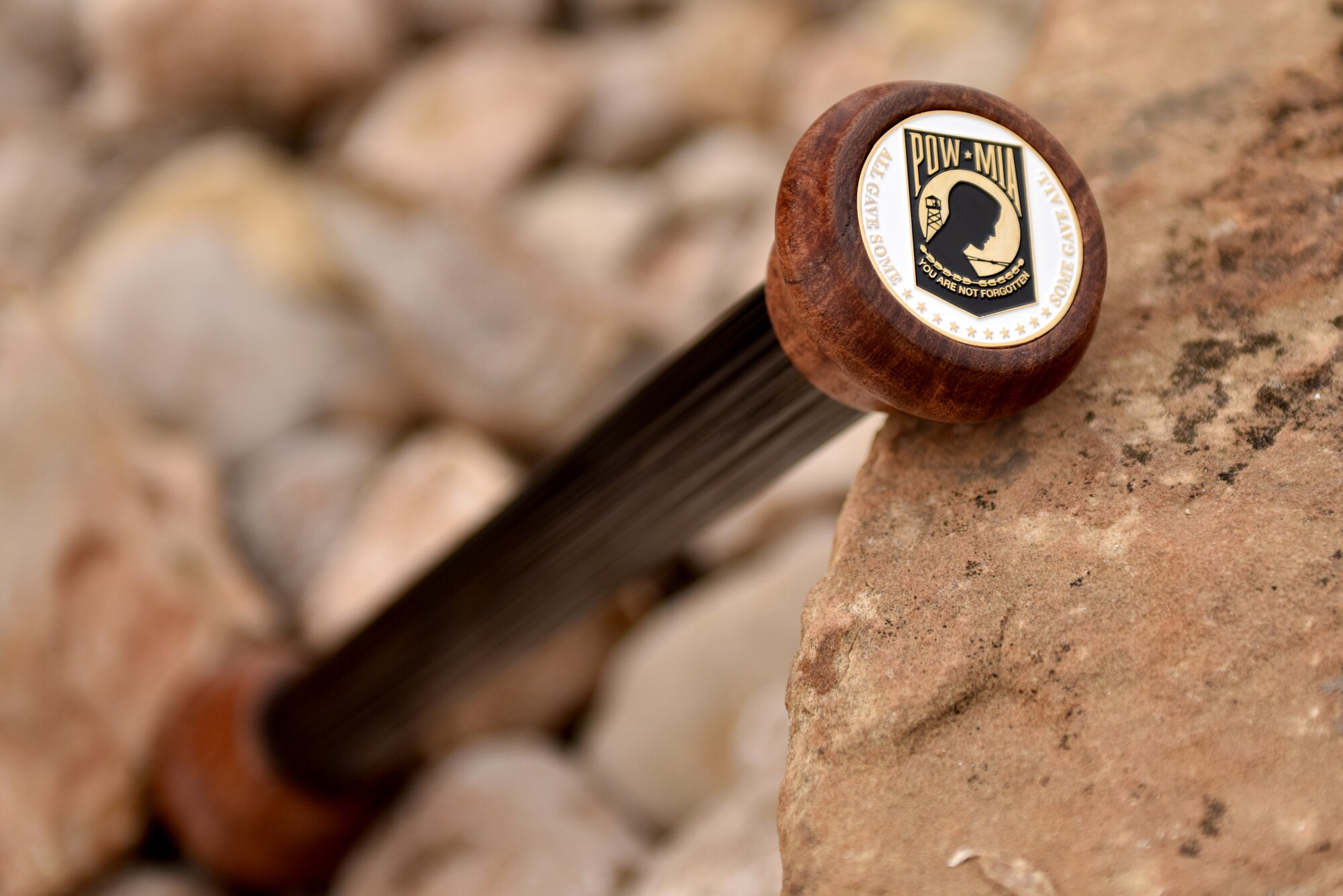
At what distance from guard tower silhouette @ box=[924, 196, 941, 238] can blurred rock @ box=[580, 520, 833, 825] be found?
1.72ft

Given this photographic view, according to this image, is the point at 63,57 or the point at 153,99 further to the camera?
the point at 63,57

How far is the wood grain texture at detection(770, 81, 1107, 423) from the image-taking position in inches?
17.7

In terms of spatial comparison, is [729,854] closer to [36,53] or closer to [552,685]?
[552,685]

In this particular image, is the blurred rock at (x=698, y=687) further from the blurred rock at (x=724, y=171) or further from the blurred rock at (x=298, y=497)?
the blurred rock at (x=724, y=171)

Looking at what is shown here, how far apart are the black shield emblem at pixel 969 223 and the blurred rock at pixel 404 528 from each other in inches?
29.9

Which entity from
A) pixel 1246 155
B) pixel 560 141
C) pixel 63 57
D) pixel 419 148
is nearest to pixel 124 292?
pixel 419 148

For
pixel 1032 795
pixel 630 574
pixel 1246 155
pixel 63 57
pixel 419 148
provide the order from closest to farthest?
pixel 1032 795 → pixel 1246 155 → pixel 630 574 → pixel 419 148 → pixel 63 57

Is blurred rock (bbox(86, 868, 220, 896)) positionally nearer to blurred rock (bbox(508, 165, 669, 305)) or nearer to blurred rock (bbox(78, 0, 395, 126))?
blurred rock (bbox(508, 165, 669, 305))

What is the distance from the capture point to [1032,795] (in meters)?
0.43

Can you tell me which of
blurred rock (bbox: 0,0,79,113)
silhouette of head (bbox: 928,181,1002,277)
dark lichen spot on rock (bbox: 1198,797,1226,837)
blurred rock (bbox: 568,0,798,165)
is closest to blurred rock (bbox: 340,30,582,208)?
blurred rock (bbox: 568,0,798,165)

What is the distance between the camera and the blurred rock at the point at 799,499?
1.15m

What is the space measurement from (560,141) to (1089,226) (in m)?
1.50

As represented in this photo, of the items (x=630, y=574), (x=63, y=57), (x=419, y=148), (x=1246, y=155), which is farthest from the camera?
(x=63, y=57)

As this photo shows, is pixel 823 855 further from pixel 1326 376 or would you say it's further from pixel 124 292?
pixel 124 292
